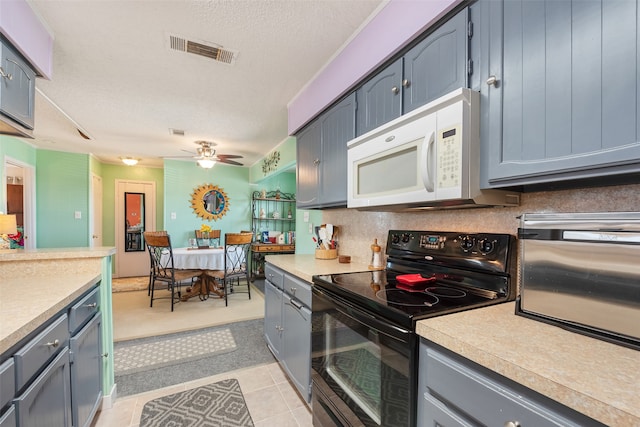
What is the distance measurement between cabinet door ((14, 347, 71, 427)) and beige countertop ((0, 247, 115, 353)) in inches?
8.3

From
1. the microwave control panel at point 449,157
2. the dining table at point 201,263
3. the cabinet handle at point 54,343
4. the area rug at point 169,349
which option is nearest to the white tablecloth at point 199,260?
the dining table at point 201,263

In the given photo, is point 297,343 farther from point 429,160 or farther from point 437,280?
point 429,160

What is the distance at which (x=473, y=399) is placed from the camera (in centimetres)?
73

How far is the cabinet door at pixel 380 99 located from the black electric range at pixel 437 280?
69 cm

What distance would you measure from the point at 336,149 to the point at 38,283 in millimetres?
1905

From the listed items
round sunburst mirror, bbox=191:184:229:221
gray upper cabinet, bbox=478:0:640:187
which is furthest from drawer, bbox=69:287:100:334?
round sunburst mirror, bbox=191:184:229:221

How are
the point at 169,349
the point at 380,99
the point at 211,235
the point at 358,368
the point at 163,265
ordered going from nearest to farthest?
the point at 358,368 → the point at 380,99 → the point at 169,349 → the point at 163,265 → the point at 211,235

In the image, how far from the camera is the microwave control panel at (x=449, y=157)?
109 centimetres

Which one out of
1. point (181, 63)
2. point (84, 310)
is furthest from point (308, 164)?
point (84, 310)

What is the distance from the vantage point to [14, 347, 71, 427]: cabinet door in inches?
36.9

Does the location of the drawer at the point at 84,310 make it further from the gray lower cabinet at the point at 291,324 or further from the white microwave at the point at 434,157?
the white microwave at the point at 434,157

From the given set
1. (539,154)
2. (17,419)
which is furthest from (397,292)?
(17,419)

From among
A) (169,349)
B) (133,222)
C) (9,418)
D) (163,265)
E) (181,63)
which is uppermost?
(181,63)

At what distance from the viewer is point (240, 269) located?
4.27 metres
